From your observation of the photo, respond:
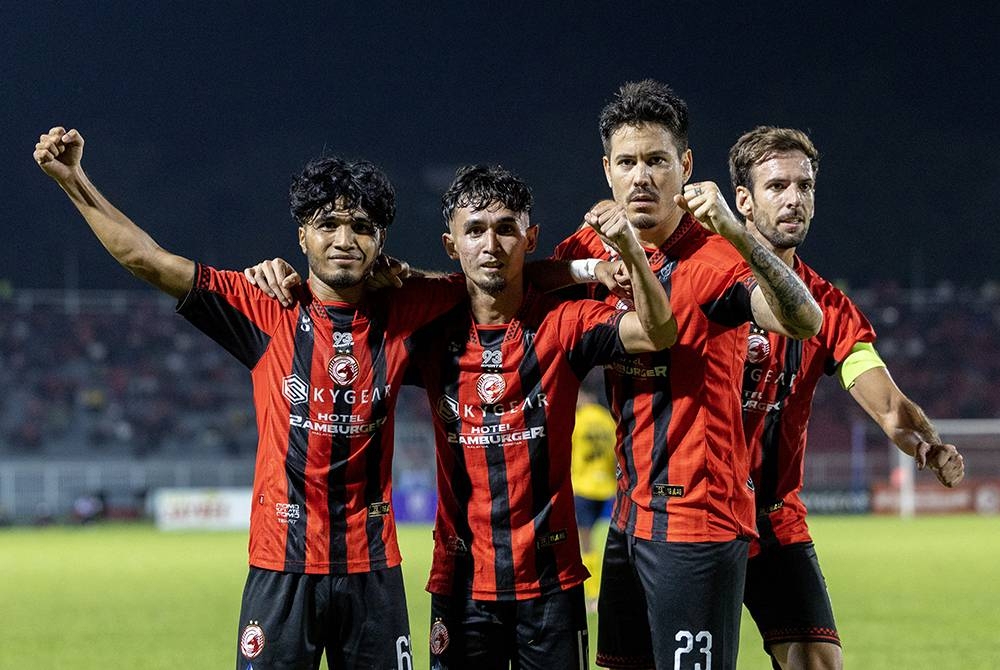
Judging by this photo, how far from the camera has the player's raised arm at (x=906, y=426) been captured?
441 cm

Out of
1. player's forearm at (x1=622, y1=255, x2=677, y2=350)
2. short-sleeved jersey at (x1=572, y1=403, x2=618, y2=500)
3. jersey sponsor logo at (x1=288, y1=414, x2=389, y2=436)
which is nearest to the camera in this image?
player's forearm at (x1=622, y1=255, x2=677, y2=350)

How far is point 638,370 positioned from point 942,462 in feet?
3.78

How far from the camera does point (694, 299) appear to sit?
4250 mm

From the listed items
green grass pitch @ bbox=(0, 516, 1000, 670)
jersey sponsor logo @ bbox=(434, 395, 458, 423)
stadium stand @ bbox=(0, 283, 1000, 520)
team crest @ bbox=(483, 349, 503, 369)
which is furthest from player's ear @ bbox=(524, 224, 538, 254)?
stadium stand @ bbox=(0, 283, 1000, 520)

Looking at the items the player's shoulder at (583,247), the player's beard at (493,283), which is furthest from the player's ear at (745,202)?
the player's beard at (493,283)

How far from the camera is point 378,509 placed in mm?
4285

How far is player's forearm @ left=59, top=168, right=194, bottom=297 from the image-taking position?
170 inches

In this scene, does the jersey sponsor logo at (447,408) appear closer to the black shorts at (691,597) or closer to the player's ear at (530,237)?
the player's ear at (530,237)

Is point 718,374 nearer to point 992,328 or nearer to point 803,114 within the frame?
point 992,328

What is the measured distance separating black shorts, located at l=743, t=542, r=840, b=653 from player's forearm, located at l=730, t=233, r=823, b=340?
56.5 inches

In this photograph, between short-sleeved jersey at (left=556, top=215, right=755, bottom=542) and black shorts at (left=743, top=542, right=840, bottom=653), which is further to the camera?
black shorts at (left=743, top=542, right=840, bottom=653)

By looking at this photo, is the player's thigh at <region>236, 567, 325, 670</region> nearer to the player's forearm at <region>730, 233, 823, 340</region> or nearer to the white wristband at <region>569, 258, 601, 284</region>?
the white wristband at <region>569, 258, 601, 284</region>

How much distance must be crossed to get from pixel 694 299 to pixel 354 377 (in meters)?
1.22

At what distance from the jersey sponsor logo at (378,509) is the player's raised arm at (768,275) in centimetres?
145
